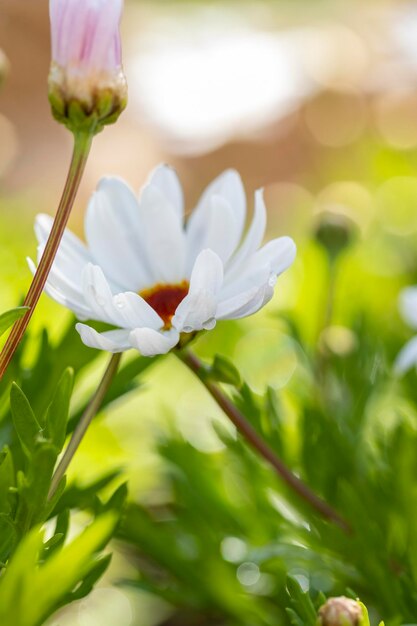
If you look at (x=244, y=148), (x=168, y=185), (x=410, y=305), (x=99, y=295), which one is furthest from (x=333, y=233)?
(x=244, y=148)

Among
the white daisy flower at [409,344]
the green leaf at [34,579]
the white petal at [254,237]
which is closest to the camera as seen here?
the green leaf at [34,579]

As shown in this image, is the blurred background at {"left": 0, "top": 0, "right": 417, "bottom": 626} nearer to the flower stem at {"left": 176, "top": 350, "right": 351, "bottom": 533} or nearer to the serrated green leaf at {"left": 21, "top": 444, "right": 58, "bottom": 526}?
the flower stem at {"left": 176, "top": 350, "right": 351, "bottom": 533}

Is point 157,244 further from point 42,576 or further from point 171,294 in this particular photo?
point 42,576

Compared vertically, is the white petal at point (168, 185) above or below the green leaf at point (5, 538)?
above

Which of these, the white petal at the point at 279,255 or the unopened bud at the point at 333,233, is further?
the unopened bud at the point at 333,233

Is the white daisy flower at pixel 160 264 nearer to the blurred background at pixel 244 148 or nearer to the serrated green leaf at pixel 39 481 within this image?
the serrated green leaf at pixel 39 481

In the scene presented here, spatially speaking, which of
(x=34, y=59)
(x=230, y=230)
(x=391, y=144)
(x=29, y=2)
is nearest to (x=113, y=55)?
(x=230, y=230)

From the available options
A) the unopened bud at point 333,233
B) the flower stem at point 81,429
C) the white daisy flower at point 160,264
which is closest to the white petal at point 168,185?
the white daisy flower at point 160,264

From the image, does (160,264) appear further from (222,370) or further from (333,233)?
(333,233)
